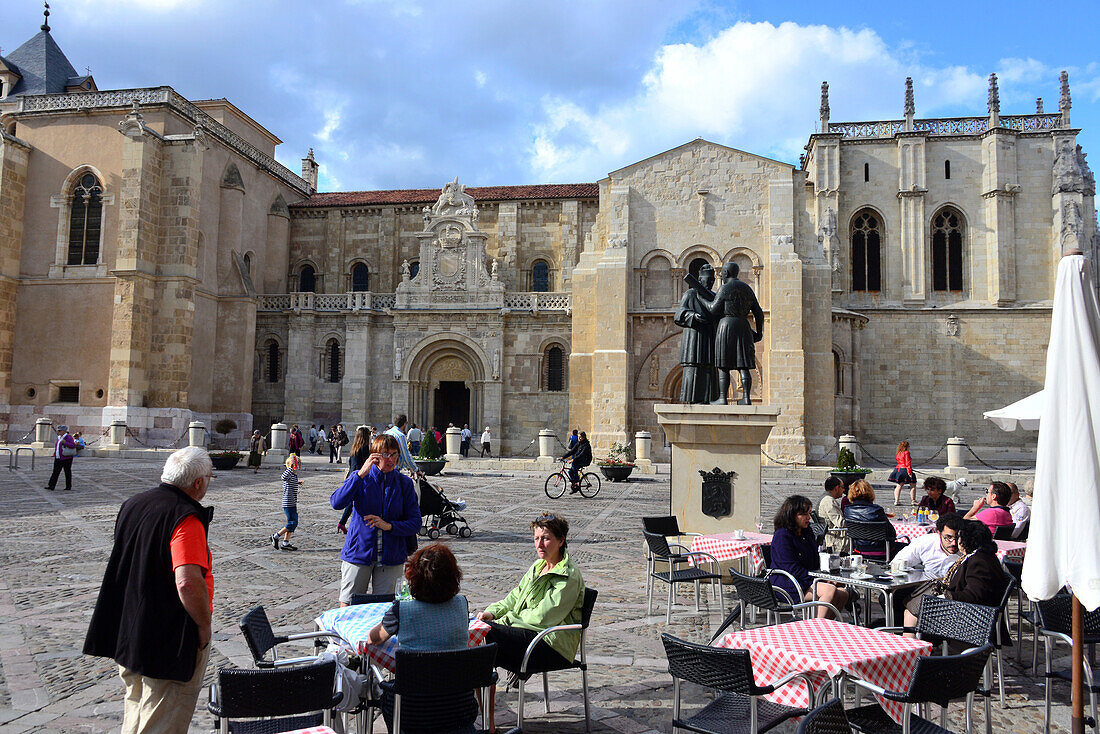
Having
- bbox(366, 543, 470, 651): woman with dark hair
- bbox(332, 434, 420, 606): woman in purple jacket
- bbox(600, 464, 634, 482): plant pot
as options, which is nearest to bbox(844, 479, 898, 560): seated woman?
bbox(332, 434, 420, 606): woman in purple jacket

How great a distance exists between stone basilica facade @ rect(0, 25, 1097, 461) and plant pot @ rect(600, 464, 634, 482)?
486 cm

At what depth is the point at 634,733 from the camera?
14.6 feet

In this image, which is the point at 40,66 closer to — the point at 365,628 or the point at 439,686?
the point at 365,628

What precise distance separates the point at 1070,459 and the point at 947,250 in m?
31.4

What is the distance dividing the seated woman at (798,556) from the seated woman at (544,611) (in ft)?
6.68

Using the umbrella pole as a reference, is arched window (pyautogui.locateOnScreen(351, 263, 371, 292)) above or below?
above

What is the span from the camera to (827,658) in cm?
395

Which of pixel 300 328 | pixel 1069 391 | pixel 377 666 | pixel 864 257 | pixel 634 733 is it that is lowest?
pixel 634 733

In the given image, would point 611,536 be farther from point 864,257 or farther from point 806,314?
point 864,257

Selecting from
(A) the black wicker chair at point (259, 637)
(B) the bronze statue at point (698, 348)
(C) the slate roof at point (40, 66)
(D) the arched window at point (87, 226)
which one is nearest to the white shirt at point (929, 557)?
(B) the bronze statue at point (698, 348)

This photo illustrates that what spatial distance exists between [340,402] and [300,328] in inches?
142

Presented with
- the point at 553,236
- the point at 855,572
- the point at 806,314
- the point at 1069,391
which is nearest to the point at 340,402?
the point at 553,236

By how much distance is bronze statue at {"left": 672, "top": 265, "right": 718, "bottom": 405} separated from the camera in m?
10.6

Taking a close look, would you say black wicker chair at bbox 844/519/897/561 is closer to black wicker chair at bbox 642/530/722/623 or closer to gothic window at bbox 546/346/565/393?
black wicker chair at bbox 642/530/722/623
